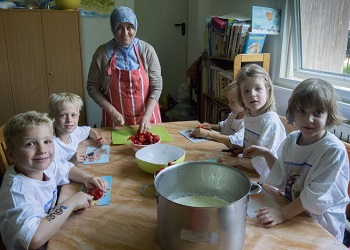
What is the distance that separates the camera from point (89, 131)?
166cm

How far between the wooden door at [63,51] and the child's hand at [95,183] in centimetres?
247

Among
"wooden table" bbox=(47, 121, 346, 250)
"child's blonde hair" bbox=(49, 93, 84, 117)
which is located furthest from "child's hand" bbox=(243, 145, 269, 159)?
"child's blonde hair" bbox=(49, 93, 84, 117)

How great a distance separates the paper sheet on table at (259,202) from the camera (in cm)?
94

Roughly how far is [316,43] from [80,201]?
2036 mm

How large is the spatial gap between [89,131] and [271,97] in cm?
98

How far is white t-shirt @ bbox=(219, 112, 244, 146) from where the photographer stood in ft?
5.22

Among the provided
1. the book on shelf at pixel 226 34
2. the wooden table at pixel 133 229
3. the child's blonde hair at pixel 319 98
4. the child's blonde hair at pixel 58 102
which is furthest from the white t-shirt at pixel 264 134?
the book on shelf at pixel 226 34

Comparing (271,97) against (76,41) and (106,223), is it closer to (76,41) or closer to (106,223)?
(106,223)

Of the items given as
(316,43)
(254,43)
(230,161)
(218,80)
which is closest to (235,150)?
(230,161)

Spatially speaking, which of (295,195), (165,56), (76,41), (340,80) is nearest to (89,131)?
(295,195)

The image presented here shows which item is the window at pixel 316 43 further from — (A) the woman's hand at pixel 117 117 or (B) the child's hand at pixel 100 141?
(B) the child's hand at pixel 100 141

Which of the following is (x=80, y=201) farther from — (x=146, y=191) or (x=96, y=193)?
(x=146, y=191)

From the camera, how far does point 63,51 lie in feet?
10.7

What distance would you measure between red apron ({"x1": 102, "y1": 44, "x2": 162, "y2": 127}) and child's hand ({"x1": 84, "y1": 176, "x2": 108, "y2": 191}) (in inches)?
33.7
